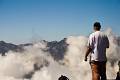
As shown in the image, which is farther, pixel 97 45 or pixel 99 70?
pixel 97 45

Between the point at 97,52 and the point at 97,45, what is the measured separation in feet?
0.99

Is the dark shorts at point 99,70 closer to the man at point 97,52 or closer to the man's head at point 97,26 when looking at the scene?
the man at point 97,52

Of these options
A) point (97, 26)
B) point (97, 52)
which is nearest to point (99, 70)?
point (97, 52)

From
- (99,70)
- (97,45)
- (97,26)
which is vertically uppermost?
(97,26)

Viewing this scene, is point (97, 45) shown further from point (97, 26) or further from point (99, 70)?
point (99, 70)

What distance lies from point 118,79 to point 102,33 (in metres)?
3.49

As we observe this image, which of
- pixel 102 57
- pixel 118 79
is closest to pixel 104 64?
pixel 102 57

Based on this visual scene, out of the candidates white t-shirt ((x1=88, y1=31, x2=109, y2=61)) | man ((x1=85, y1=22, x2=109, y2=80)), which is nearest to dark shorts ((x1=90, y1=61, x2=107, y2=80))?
man ((x1=85, y1=22, x2=109, y2=80))

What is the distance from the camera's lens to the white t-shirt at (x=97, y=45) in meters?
12.6

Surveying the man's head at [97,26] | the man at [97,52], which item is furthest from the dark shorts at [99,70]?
the man's head at [97,26]

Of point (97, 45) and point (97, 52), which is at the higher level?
point (97, 45)

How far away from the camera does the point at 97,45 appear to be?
12695 mm

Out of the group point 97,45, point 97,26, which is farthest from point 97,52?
point 97,26

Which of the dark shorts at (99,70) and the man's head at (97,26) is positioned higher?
the man's head at (97,26)
